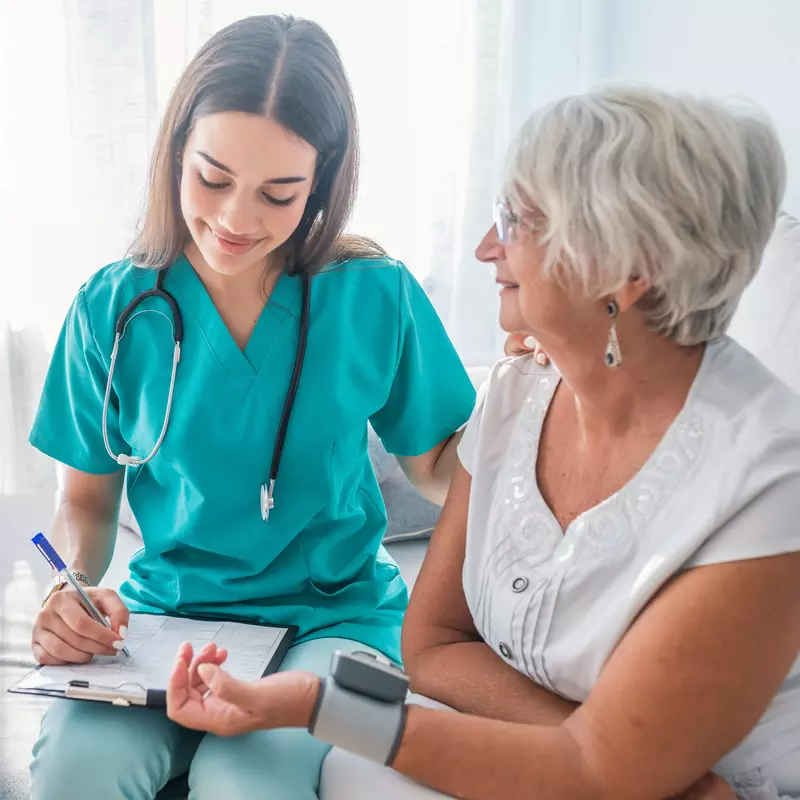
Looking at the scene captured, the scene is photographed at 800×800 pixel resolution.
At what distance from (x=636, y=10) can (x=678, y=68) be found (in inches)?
12.5

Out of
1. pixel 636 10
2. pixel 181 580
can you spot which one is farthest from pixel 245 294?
pixel 636 10

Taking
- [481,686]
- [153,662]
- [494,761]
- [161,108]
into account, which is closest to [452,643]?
[481,686]

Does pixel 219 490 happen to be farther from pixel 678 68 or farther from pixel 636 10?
pixel 636 10

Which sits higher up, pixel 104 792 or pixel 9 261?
pixel 9 261

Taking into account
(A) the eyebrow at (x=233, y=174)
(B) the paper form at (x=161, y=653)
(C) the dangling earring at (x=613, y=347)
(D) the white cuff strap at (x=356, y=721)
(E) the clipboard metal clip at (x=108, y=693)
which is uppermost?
(A) the eyebrow at (x=233, y=174)

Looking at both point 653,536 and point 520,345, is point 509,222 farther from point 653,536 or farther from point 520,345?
point 653,536

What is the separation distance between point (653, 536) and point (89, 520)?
0.83 meters

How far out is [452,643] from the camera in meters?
1.22

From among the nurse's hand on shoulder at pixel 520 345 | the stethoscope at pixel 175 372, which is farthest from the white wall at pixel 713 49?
the stethoscope at pixel 175 372

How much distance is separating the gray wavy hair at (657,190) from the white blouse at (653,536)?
12 centimetres

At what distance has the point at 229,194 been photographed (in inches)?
48.4

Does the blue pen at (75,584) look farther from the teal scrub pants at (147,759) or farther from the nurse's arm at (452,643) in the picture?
the nurse's arm at (452,643)

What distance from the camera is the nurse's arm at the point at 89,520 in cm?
139

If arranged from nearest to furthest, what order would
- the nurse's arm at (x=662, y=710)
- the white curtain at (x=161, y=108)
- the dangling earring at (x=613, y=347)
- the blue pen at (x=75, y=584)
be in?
1. the nurse's arm at (x=662, y=710)
2. the dangling earring at (x=613, y=347)
3. the blue pen at (x=75, y=584)
4. the white curtain at (x=161, y=108)
